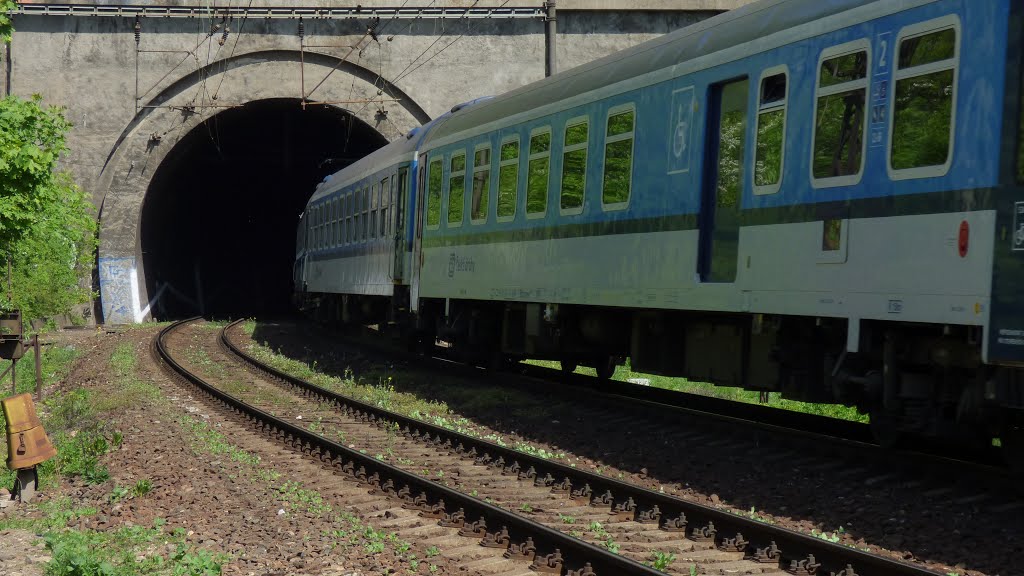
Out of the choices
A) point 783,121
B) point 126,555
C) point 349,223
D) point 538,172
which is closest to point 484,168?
point 538,172

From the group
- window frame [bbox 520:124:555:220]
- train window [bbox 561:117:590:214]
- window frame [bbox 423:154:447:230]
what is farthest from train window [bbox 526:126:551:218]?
window frame [bbox 423:154:447:230]

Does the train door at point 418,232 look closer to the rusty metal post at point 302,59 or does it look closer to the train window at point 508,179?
the train window at point 508,179

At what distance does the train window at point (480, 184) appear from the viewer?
50.3 feet

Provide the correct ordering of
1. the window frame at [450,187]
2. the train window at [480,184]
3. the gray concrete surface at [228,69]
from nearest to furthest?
the train window at [480,184] < the window frame at [450,187] < the gray concrete surface at [228,69]

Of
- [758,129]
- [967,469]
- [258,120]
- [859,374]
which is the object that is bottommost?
[967,469]

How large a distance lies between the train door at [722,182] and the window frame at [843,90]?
972 mm

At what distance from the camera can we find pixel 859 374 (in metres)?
8.63

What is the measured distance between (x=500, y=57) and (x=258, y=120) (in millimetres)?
13249

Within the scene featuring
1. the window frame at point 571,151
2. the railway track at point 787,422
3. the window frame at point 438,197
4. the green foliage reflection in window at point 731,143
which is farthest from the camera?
the window frame at point 438,197

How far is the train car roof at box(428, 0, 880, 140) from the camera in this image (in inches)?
363

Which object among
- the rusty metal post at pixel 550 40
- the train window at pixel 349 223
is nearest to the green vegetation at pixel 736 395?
the rusty metal post at pixel 550 40

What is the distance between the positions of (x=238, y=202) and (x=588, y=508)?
5258cm

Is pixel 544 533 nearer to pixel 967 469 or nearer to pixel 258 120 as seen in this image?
pixel 967 469

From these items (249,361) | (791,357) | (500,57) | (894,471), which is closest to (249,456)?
(791,357)
